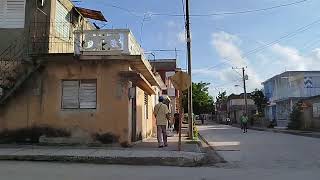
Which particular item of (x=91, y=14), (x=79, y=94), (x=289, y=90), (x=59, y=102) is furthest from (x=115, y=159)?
(x=289, y=90)

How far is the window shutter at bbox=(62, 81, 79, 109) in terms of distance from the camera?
62.1 ft

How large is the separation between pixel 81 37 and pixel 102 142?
4.15 meters

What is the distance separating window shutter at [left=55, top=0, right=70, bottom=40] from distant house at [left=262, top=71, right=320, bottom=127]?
3740 cm

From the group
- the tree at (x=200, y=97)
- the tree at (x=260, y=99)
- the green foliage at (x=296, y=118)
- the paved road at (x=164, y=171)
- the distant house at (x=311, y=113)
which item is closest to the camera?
the paved road at (x=164, y=171)

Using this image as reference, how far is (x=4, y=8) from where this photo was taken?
66.5 feet

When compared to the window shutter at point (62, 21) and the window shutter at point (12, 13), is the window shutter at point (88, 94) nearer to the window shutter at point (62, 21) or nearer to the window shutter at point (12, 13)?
the window shutter at point (62, 21)

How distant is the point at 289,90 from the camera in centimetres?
5800

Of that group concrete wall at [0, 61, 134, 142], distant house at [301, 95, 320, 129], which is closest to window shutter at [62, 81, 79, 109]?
concrete wall at [0, 61, 134, 142]

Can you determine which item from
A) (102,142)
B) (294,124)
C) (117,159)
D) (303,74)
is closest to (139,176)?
(117,159)

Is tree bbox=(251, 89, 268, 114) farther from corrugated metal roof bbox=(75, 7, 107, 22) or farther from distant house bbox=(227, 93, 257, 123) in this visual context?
corrugated metal roof bbox=(75, 7, 107, 22)

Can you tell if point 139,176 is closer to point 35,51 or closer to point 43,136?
point 43,136

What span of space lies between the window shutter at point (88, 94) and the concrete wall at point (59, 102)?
0.61 feet

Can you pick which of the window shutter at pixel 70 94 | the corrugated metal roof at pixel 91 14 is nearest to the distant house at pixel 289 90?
the corrugated metal roof at pixel 91 14

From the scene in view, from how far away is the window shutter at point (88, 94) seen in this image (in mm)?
18844
